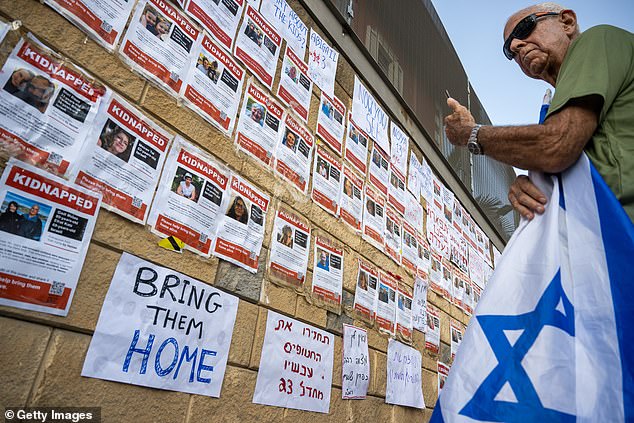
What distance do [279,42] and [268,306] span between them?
1.23 metres

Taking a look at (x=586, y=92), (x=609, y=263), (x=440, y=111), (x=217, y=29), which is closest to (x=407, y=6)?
(x=440, y=111)

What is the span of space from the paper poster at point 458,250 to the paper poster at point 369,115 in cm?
135

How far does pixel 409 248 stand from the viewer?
2699 millimetres

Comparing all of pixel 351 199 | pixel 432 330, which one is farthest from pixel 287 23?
pixel 432 330

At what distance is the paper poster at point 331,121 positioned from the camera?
6.63 ft

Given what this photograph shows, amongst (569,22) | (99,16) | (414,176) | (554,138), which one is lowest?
(554,138)

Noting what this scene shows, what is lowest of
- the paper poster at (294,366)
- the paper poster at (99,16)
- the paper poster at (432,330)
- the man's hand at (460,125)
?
the paper poster at (294,366)

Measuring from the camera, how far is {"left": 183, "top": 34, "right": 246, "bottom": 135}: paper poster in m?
1.38

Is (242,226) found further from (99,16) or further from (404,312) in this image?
(404,312)

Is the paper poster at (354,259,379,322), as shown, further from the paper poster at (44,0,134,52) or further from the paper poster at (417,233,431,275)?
the paper poster at (44,0,134,52)

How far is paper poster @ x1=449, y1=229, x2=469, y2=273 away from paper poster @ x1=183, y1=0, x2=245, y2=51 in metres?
2.65

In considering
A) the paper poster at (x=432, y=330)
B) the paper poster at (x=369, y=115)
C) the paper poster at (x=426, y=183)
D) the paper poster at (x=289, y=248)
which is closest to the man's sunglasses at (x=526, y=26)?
the paper poster at (x=289, y=248)

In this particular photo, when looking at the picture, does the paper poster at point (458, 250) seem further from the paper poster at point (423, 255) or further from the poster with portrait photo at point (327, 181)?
the poster with portrait photo at point (327, 181)

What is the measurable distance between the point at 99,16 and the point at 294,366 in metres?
1.40
